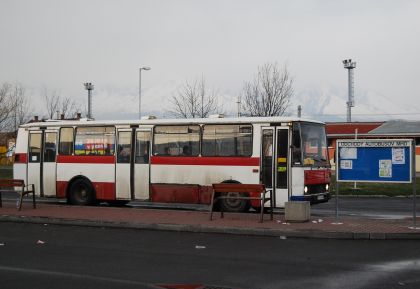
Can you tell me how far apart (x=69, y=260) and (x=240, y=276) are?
319 cm

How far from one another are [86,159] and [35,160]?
2245 mm

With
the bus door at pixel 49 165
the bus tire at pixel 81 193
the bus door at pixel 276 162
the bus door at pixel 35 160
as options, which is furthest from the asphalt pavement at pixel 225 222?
the bus door at pixel 35 160

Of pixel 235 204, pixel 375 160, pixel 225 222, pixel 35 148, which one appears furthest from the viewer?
pixel 35 148

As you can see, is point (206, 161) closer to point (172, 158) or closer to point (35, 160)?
point (172, 158)

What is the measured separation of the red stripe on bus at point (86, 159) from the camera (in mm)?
19797

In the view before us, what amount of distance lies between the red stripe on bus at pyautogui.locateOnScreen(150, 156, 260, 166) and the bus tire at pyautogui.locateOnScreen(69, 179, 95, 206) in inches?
105

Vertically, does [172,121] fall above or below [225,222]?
above

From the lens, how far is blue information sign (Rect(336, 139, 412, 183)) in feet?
48.2

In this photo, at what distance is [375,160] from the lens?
15.0 meters

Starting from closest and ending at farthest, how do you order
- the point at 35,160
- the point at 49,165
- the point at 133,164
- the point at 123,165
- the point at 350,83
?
the point at 133,164 → the point at 123,165 → the point at 49,165 → the point at 35,160 → the point at 350,83

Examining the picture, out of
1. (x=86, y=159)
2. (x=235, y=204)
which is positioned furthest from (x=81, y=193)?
(x=235, y=204)

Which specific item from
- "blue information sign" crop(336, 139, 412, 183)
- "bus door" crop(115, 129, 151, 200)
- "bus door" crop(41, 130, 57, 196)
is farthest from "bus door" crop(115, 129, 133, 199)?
"blue information sign" crop(336, 139, 412, 183)

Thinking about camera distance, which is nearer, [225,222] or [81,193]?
[225,222]

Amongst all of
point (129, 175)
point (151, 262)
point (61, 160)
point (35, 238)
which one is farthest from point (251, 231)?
point (61, 160)
